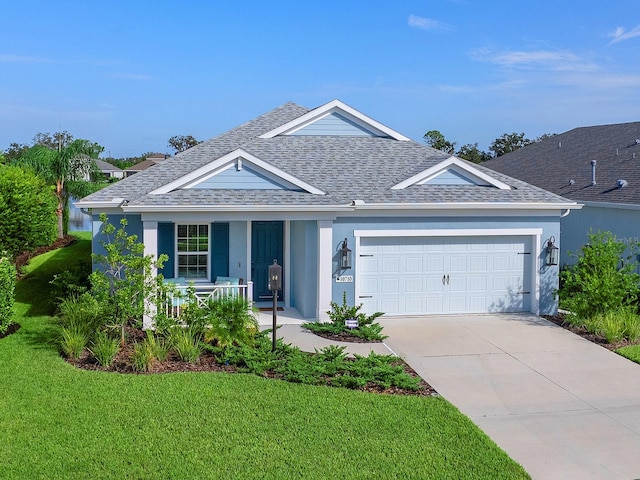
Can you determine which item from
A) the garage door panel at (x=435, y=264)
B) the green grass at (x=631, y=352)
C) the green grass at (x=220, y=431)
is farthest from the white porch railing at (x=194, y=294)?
the green grass at (x=631, y=352)

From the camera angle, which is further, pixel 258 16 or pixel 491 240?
pixel 258 16

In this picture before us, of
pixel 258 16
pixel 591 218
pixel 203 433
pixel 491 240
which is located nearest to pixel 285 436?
pixel 203 433

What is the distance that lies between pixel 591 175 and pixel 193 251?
13.9 m

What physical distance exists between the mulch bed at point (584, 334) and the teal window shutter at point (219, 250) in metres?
8.21

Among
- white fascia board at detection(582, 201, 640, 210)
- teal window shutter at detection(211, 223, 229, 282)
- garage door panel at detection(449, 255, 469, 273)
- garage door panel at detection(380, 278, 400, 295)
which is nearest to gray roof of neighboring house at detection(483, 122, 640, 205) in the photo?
white fascia board at detection(582, 201, 640, 210)

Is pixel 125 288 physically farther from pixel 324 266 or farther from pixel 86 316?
pixel 324 266

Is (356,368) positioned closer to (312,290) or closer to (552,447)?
(552,447)

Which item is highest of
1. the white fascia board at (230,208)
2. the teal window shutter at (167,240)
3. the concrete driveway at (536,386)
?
the white fascia board at (230,208)

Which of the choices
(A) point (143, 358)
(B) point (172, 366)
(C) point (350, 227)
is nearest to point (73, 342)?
(A) point (143, 358)

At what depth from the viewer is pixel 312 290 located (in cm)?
1495

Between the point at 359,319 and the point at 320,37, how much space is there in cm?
1437

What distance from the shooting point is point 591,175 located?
70.3 feet

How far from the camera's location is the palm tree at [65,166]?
31.0 metres

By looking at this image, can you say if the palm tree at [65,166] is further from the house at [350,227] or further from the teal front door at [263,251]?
the teal front door at [263,251]
